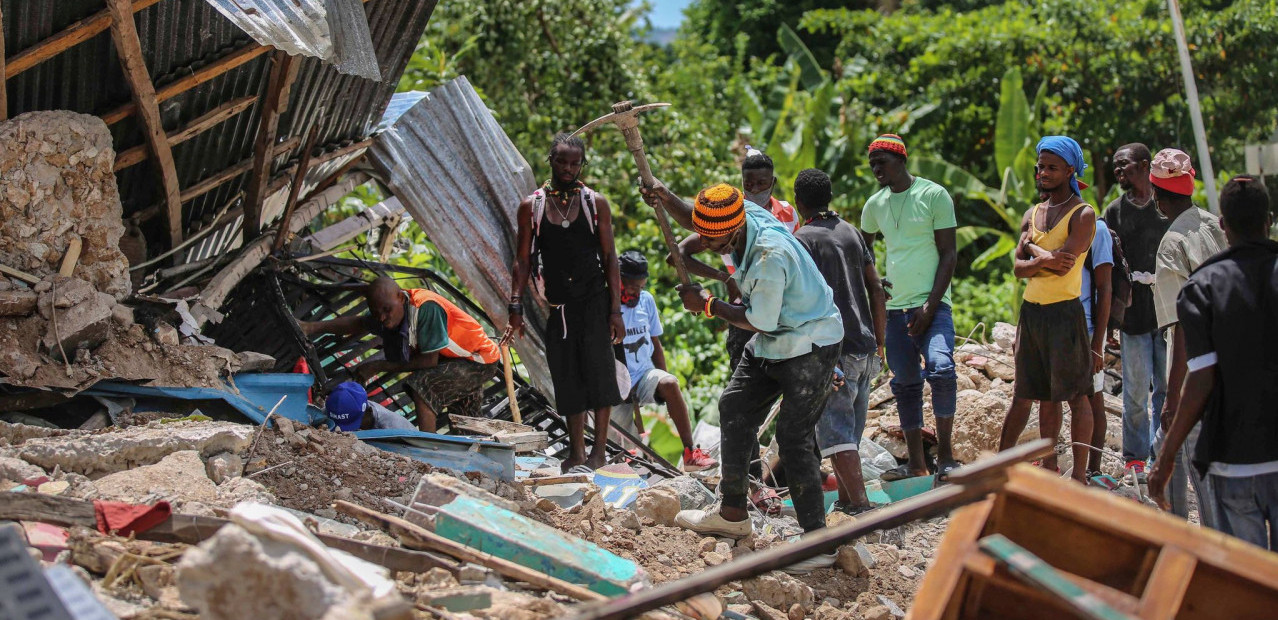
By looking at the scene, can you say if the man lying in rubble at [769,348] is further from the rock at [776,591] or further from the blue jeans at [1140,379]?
the blue jeans at [1140,379]

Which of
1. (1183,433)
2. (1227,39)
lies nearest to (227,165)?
(1183,433)

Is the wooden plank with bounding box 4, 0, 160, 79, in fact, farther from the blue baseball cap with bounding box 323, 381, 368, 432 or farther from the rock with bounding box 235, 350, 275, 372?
the blue baseball cap with bounding box 323, 381, 368, 432

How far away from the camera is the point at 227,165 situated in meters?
6.80

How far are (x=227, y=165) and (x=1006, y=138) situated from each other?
9259 millimetres

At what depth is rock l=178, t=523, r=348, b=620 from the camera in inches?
117

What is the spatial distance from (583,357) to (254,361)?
181 centimetres

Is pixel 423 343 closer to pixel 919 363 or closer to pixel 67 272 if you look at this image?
pixel 67 272

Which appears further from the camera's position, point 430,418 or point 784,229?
point 430,418

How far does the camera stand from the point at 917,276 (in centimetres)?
645

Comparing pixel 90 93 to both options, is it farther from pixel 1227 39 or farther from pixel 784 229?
pixel 1227 39

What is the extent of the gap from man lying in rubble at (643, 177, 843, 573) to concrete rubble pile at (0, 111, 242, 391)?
104 inches

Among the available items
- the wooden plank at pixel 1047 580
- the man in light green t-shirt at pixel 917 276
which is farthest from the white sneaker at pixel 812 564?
the wooden plank at pixel 1047 580

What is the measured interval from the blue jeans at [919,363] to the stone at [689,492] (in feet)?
4.35

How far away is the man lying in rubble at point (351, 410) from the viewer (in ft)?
19.8
